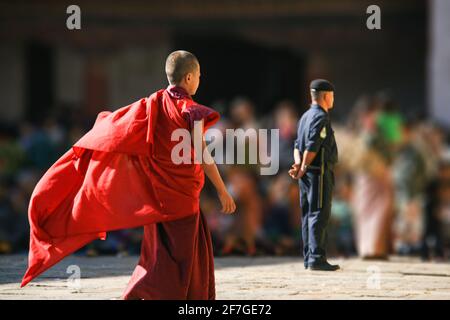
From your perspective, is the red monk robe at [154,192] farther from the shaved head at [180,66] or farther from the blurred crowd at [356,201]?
the blurred crowd at [356,201]

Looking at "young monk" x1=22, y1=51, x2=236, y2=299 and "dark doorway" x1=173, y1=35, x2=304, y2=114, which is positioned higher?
"dark doorway" x1=173, y1=35, x2=304, y2=114

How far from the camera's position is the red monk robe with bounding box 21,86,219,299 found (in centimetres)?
620

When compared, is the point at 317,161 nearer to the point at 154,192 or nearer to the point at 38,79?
the point at 154,192

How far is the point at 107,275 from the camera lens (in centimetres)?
796

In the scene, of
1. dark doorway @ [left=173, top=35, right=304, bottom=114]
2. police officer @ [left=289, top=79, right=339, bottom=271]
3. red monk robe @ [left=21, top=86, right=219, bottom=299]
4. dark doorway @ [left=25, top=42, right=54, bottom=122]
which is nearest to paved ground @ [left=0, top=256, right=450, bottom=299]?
police officer @ [left=289, top=79, right=339, bottom=271]

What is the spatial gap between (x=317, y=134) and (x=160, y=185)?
1.59m

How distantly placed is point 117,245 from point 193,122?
14.5ft

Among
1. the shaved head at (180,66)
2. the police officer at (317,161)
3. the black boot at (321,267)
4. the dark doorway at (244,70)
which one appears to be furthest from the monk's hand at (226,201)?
the dark doorway at (244,70)

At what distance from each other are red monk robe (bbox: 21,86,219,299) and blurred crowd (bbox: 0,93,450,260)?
11.9 ft

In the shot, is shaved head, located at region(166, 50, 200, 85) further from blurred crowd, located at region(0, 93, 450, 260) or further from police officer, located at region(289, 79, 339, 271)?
blurred crowd, located at region(0, 93, 450, 260)

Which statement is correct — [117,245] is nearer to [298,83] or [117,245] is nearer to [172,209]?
[172,209]

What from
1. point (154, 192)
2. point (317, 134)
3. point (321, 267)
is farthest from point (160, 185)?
point (321, 267)

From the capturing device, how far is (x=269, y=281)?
7648mm

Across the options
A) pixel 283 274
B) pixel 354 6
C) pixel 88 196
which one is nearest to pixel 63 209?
pixel 88 196
